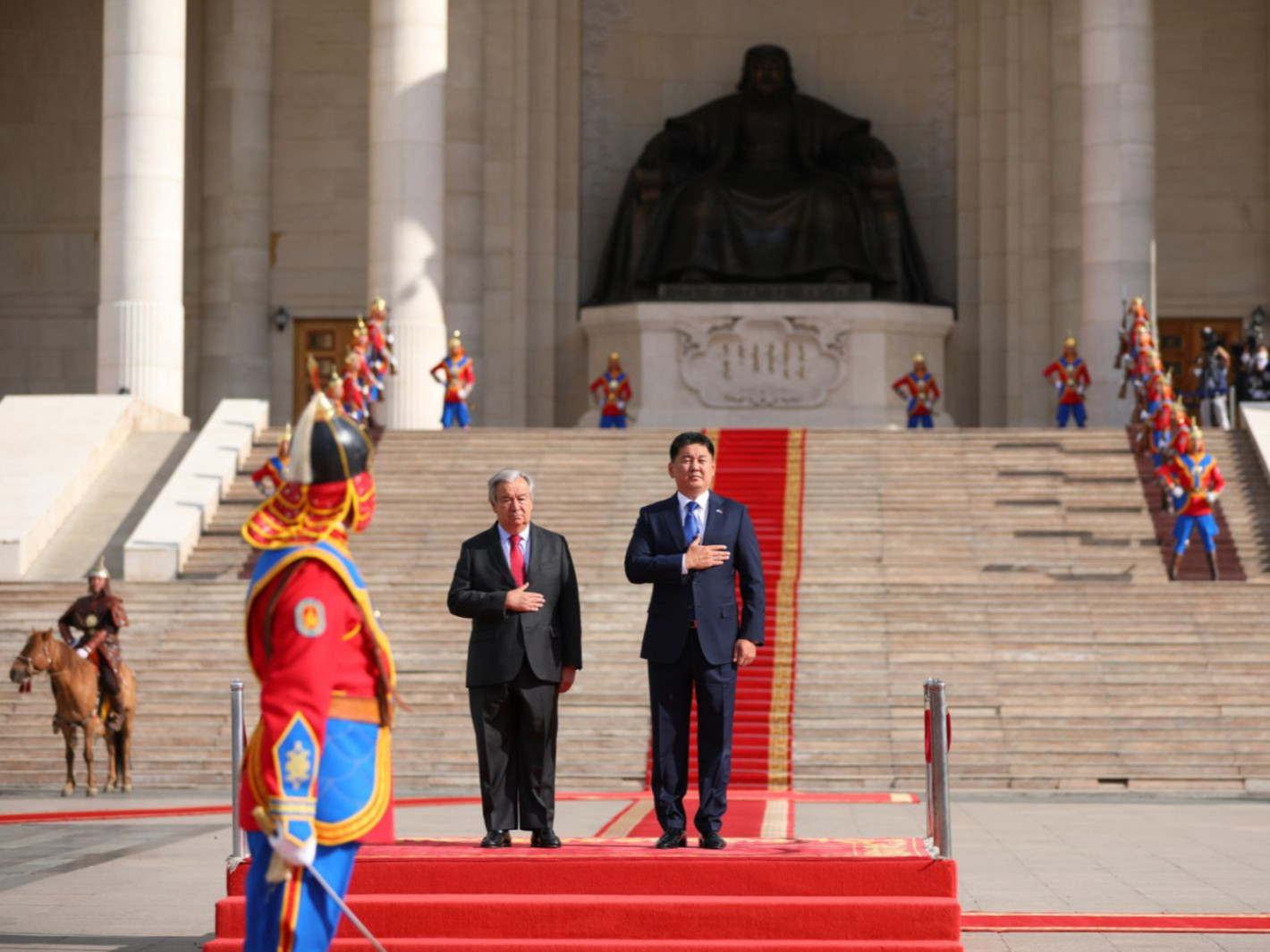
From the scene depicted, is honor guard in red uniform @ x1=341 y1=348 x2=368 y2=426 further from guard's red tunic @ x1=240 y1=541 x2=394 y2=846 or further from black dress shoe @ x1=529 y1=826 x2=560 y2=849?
guard's red tunic @ x1=240 y1=541 x2=394 y2=846

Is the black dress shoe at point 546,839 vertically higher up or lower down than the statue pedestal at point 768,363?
lower down

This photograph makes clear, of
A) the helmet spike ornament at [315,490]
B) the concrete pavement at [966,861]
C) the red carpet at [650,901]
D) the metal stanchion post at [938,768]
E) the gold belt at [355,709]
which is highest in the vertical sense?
the helmet spike ornament at [315,490]

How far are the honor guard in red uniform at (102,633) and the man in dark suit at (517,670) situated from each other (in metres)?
8.06

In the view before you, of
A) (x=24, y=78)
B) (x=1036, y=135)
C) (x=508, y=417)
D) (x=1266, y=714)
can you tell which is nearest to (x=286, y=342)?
(x=508, y=417)

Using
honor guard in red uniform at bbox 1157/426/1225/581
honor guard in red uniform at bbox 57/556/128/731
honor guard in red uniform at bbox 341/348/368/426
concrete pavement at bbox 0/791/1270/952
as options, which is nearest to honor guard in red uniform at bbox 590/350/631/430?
honor guard in red uniform at bbox 341/348/368/426

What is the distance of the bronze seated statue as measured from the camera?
33906 millimetres

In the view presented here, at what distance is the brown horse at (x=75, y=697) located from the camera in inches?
642

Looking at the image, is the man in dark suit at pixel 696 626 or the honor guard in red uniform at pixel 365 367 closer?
the man in dark suit at pixel 696 626

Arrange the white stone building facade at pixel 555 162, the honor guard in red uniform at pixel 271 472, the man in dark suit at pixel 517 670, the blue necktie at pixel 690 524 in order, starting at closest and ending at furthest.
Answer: the man in dark suit at pixel 517 670 → the blue necktie at pixel 690 524 → the honor guard in red uniform at pixel 271 472 → the white stone building facade at pixel 555 162

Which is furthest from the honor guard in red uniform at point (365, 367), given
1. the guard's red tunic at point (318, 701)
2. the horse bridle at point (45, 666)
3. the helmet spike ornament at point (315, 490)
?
the guard's red tunic at point (318, 701)

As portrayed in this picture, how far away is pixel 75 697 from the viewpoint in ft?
53.9

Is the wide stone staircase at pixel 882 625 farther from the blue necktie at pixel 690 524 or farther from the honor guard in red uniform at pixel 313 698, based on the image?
the honor guard in red uniform at pixel 313 698

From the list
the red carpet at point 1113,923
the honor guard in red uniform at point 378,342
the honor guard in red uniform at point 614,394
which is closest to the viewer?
the red carpet at point 1113,923

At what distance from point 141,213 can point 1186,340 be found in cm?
1729
